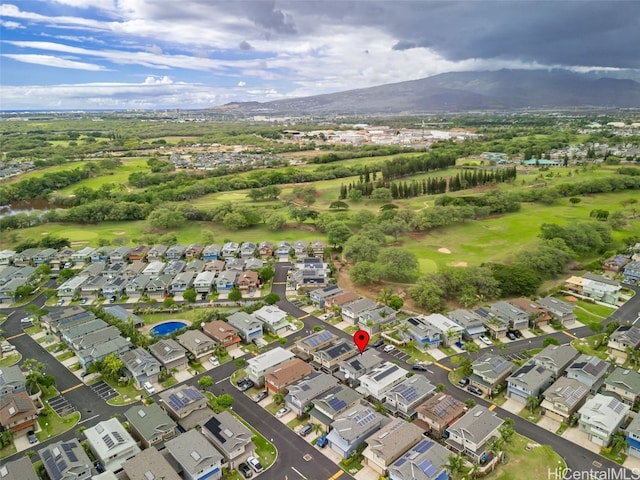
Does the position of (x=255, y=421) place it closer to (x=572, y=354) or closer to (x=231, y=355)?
A: (x=231, y=355)

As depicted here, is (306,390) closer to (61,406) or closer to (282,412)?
(282,412)

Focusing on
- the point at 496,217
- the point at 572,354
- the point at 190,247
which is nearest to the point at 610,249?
the point at 496,217

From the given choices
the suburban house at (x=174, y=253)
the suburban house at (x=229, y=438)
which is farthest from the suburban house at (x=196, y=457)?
the suburban house at (x=174, y=253)

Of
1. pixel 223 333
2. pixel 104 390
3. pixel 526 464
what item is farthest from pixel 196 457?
pixel 526 464

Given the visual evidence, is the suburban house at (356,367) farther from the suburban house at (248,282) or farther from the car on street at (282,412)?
the suburban house at (248,282)

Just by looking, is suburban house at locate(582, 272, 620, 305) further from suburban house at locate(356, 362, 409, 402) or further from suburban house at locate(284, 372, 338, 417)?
suburban house at locate(284, 372, 338, 417)

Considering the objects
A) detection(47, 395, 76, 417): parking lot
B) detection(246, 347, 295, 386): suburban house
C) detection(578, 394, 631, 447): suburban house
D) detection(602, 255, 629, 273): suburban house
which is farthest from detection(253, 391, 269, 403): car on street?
detection(602, 255, 629, 273): suburban house
